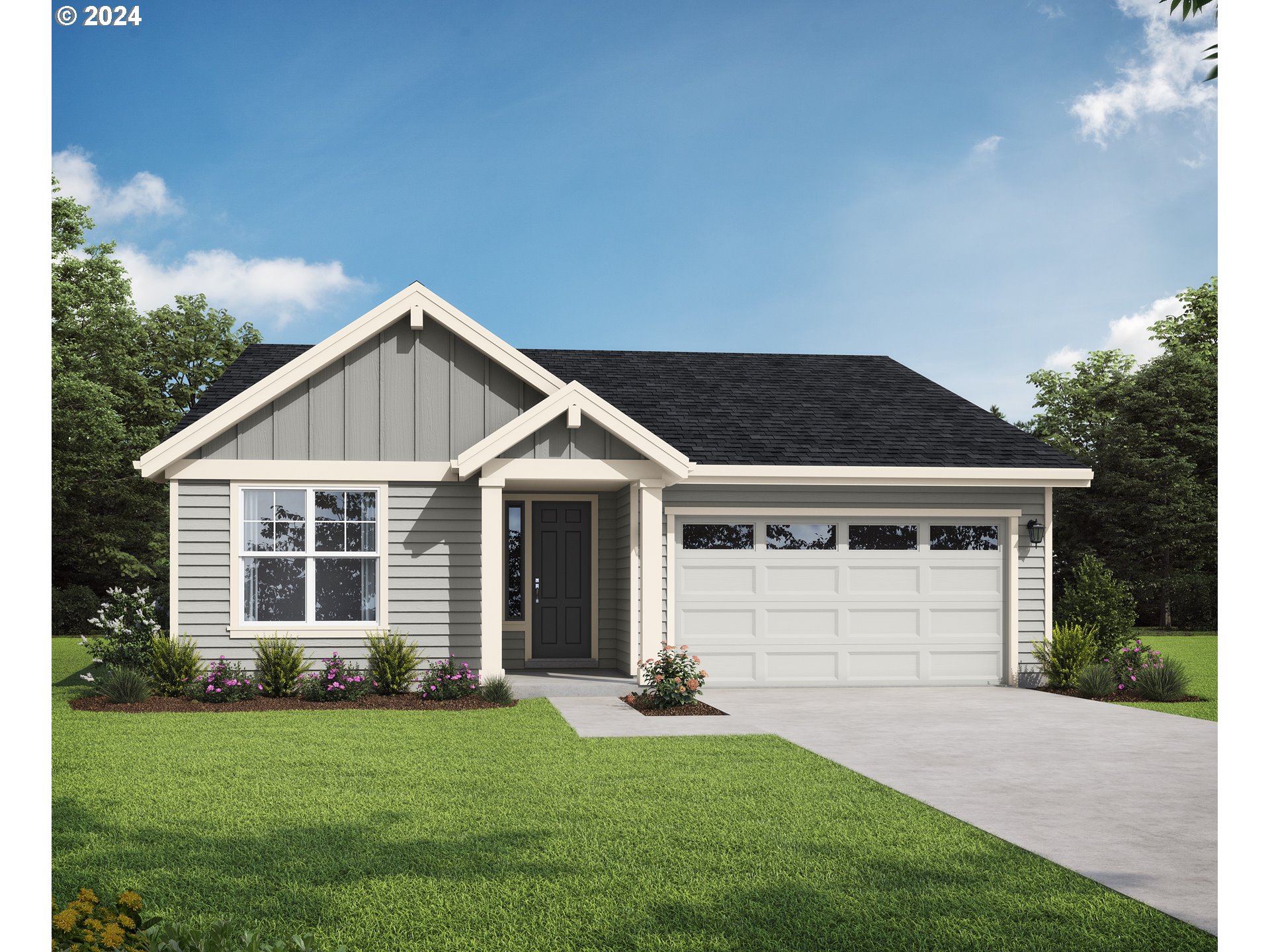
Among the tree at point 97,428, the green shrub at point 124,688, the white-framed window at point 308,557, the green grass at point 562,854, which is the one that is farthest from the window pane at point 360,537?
the tree at point 97,428

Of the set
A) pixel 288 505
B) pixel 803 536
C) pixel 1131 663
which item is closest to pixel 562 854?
pixel 288 505

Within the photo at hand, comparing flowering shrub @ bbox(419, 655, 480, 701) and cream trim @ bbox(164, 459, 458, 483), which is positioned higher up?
cream trim @ bbox(164, 459, 458, 483)

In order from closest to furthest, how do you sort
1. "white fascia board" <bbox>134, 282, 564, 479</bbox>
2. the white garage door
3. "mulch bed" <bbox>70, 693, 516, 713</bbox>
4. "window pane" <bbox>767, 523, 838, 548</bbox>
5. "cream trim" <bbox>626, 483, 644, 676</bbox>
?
"mulch bed" <bbox>70, 693, 516, 713</bbox> → "white fascia board" <bbox>134, 282, 564, 479</bbox> → "cream trim" <bbox>626, 483, 644, 676</bbox> → the white garage door → "window pane" <bbox>767, 523, 838, 548</bbox>

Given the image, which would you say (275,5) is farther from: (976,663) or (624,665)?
(976,663)

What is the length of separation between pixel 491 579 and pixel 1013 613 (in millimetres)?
7520

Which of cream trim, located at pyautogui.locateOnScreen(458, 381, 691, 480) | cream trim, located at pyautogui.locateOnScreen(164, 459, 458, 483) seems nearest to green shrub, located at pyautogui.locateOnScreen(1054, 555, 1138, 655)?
cream trim, located at pyautogui.locateOnScreen(458, 381, 691, 480)

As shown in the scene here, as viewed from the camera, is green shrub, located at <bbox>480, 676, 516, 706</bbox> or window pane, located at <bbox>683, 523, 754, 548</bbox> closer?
green shrub, located at <bbox>480, 676, 516, 706</bbox>

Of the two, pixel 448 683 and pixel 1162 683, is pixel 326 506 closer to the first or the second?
pixel 448 683

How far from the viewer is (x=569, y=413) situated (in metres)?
12.9

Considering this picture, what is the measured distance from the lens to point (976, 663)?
49.1 ft

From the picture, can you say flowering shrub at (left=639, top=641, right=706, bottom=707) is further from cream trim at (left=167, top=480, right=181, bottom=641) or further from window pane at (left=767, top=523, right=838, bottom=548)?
cream trim at (left=167, top=480, right=181, bottom=641)

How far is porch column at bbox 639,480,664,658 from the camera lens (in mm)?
13188

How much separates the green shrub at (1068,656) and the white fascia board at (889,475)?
216 centimetres

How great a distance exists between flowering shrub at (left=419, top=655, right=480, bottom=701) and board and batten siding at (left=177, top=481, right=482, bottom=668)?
0.39 meters
